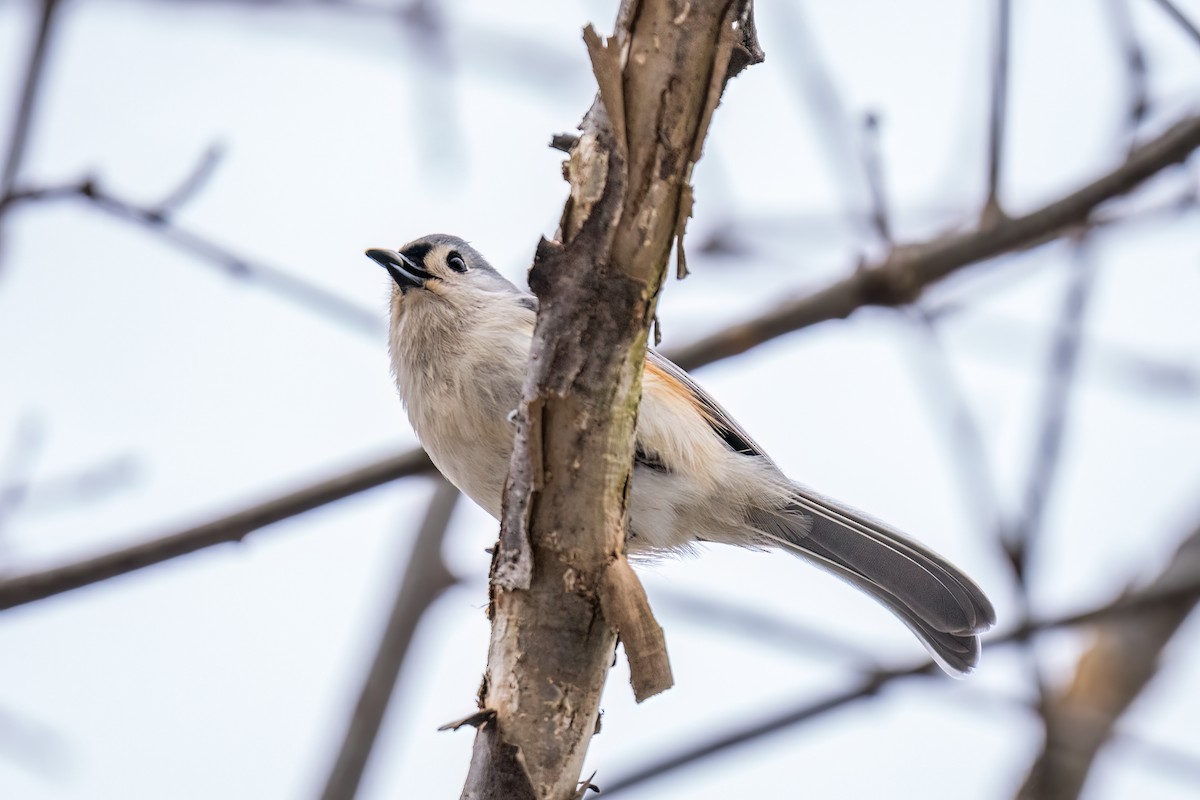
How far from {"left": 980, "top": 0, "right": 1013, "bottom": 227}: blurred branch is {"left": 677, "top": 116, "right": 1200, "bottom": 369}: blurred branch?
0.06 m

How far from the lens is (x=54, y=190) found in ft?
9.11

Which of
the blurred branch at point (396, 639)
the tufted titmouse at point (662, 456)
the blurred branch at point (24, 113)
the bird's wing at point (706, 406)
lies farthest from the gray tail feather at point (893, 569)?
the blurred branch at point (24, 113)

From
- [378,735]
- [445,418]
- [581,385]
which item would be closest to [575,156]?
[581,385]

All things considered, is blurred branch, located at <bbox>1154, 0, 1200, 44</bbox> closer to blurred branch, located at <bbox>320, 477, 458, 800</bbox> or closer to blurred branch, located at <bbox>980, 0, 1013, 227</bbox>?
blurred branch, located at <bbox>980, 0, 1013, 227</bbox>

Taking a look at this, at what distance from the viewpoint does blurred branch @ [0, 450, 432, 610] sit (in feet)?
9.59

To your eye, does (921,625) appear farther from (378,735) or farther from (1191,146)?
(378,735)

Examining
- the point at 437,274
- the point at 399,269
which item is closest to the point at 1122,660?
the point at 437,274

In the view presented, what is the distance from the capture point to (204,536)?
3.09 metres

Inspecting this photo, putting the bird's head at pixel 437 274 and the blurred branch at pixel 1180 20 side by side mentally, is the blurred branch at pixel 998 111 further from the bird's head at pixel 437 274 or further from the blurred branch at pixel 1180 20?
the bird's head at pixel 437 274

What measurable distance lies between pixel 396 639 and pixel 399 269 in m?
1.47

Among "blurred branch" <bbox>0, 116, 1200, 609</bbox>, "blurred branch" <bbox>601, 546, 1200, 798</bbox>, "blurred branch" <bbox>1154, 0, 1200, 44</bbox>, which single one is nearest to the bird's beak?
"blurred branch" <bbox>0, 116, 1200, 609</bbox>

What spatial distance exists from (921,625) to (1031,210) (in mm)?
1219

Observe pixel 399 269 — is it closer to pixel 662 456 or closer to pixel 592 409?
pixel 662 456

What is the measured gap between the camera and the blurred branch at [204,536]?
2922 mm
